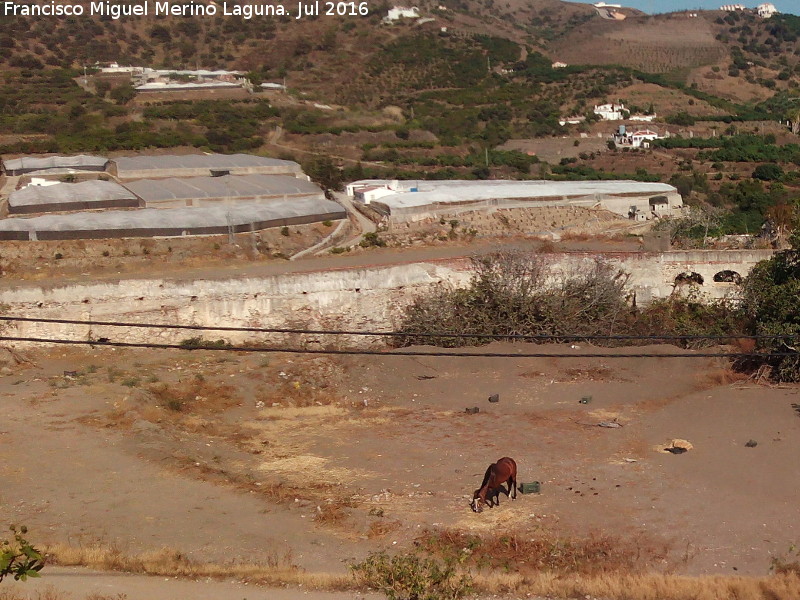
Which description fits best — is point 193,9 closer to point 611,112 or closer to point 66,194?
point 611,112

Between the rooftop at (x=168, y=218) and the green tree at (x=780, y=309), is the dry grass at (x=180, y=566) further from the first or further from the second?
the rooftop at (x=168, y=218)

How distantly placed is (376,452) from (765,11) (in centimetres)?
11479

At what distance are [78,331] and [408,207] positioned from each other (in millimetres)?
10801

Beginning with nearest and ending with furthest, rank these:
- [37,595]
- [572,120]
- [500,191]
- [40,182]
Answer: [37,595]
[40,182]
[500,191]
[572,120]

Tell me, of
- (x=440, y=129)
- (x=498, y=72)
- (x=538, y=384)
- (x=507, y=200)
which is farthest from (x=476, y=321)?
(x=498, y=72)

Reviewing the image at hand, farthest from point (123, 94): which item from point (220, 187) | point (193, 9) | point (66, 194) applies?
point (193, 9)

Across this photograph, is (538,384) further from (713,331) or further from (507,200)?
(507,200)

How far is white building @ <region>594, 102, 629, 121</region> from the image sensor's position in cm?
6184

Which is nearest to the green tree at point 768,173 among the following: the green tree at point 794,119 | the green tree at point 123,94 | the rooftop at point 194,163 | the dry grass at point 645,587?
the green tree at point 794,119

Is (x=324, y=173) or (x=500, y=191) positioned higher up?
(x=500, y=191)

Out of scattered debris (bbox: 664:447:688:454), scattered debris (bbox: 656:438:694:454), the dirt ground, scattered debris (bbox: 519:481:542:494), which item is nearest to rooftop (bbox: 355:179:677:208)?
the dirt ground

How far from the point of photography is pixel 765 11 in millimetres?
114000

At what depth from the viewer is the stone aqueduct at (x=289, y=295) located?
62.4 feet

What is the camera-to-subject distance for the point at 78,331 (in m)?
19.1
